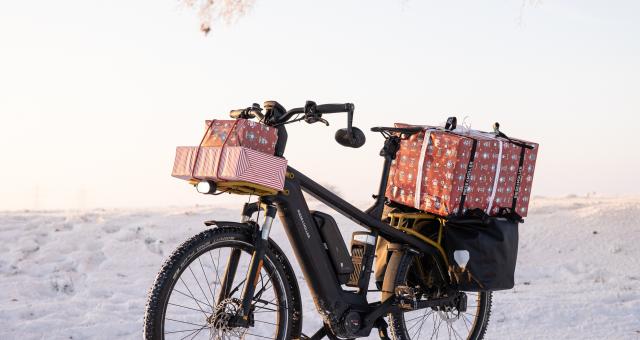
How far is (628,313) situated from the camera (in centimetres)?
644

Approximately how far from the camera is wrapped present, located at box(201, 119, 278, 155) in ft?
12.5

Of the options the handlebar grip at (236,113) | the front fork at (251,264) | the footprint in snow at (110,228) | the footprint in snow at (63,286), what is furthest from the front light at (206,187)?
the footprint in snow at (110,228)

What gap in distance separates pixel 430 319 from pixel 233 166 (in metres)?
2.74

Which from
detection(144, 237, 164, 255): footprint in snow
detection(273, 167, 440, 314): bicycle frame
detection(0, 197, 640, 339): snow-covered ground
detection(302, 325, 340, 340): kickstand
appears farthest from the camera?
detection(144, 237, 164, 255): footprint in snow

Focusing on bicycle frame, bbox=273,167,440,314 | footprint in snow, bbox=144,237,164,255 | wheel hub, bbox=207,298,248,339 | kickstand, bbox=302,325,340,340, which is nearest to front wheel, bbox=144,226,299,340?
wheel hub, bbox=207,298,248,339

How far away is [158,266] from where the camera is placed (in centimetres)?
859

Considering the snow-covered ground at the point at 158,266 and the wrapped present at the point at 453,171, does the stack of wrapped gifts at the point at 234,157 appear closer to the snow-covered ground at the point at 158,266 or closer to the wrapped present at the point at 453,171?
the wrapped present at the point at 453,171

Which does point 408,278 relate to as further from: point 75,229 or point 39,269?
point 75,229

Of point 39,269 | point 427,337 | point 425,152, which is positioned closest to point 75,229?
point 39,269

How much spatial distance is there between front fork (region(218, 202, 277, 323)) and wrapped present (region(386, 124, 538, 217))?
1.11 metres

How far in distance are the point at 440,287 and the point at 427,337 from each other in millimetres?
659

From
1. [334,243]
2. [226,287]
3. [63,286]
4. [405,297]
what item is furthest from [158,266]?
[226,287]

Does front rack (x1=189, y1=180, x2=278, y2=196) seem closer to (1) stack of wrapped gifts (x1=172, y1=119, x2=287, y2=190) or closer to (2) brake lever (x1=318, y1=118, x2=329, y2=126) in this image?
(1) stack of wrapped gifts (x1=172, y1=119, x2=287, y2=190)

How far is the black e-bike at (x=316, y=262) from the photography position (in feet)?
12.8
